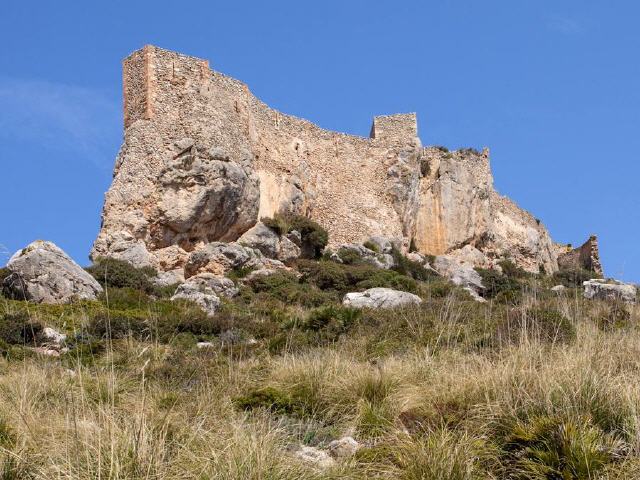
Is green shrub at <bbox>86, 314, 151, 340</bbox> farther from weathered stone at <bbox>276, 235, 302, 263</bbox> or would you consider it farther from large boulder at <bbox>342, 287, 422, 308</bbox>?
weathered stone at <bbox>276, 235, 302, 263</bbox>

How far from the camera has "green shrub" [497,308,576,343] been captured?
907cm

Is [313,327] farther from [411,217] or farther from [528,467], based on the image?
[411,217]

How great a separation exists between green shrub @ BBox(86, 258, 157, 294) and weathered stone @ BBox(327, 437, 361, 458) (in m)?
14.8

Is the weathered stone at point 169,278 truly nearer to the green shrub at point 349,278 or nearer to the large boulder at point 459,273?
the green shrub at point 349,278

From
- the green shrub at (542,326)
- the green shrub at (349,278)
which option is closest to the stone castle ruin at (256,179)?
the green shrub at (349,278)

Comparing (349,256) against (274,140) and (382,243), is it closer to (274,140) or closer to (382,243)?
(382,243)

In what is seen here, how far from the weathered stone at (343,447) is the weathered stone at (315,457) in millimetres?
67

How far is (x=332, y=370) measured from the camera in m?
7.98

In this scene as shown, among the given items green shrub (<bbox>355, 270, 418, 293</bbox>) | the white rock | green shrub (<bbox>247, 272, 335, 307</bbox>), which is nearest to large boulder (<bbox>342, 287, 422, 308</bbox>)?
green shrub (<bbox>247, 272, 335, 307</bbox>)

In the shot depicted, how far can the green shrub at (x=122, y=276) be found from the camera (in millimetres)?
20875

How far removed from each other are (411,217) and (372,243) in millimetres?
3030

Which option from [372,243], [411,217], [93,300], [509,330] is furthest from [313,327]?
[411,217]

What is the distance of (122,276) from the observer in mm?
21094

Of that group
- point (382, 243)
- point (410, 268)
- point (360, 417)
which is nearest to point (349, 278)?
point (410, 268)
